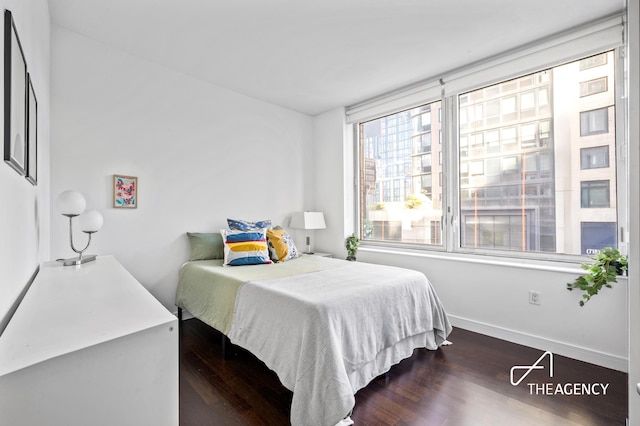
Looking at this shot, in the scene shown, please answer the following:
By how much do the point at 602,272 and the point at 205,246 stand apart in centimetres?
336

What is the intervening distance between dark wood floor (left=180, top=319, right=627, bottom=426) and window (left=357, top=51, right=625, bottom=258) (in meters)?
1.07

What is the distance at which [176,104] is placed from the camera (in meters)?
3.13

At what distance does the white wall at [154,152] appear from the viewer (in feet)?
8.21

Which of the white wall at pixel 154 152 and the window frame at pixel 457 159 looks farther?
the white wall at pixel 154 152

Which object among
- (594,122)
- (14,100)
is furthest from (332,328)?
(594,122)

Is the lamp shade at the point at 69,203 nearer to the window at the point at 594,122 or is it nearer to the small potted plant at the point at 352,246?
the small potted plant at the point at 352,246

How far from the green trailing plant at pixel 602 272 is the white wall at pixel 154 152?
3.17m

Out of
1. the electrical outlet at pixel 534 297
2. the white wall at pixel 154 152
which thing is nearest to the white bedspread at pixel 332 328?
the electrical outlet at pixel 534 297

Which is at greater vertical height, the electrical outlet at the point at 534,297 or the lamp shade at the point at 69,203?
the lamp shade at the point at 69,203

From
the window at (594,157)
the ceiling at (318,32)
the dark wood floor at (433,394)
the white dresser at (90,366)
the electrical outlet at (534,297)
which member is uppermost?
the ceiling at (318,32)

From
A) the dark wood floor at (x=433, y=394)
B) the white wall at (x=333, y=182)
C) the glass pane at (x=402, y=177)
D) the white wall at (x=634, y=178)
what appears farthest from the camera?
the white wall at (x=333, y=182)

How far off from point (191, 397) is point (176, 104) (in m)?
2.68

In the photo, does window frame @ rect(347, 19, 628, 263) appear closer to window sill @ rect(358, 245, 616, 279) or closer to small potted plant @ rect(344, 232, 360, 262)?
window sill @ rect(358, 245, 616, 279)

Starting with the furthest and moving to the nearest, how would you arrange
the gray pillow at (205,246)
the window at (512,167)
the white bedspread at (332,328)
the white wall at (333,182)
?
the white wall at (333,182)
the gray pillow at (205,246)
the window at (512,167)
the white bedspread at (332,328)
